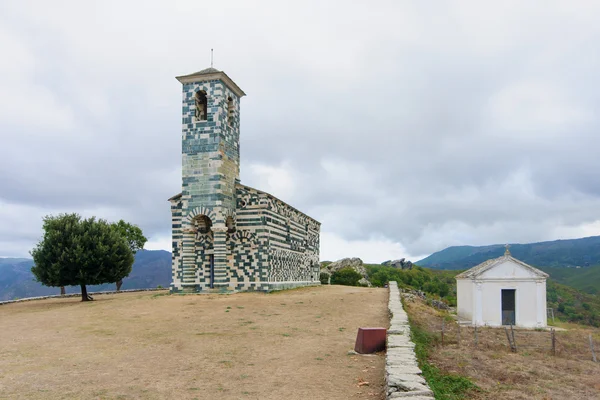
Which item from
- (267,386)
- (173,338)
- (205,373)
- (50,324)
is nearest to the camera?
(267,386)

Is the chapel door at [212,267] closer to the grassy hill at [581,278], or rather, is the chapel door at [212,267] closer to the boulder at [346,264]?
the boulder at [346,264]

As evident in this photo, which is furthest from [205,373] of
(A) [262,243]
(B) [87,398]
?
(A) [262,243]

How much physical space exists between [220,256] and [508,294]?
16765mm

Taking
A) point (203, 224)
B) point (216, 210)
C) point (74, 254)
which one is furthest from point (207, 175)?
point (74, 254)

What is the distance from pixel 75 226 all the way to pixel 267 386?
68.3 feet

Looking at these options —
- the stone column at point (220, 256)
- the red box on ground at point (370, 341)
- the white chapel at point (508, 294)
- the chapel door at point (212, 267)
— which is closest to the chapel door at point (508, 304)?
the white chapel at point (508, 294)

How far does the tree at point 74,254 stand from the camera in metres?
24.7

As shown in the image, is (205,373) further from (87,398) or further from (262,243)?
(262,243)

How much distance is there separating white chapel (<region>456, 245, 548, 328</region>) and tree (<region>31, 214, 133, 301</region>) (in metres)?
20.3

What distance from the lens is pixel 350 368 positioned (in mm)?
9164

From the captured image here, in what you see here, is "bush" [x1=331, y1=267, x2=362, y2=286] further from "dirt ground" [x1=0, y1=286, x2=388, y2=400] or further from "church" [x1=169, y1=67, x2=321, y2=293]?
"dirt ground" [x1=0, y1=286, x2=388, y2=400]

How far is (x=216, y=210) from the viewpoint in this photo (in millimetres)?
25359

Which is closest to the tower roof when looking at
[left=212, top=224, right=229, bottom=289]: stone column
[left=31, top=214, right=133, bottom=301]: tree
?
[left=212, top=224, right=229, bottom=289]: stone column

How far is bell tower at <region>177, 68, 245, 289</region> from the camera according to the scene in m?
25.6
